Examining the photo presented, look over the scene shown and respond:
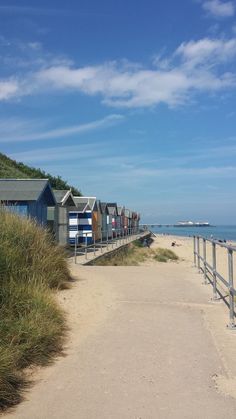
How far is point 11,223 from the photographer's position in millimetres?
9703

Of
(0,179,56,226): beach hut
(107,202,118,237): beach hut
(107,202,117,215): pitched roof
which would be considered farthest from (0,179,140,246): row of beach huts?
(107,202,117,215): pitched roof

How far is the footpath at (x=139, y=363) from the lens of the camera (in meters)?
4.62

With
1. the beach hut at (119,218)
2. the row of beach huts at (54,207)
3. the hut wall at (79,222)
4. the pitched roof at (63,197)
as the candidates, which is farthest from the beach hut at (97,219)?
the beach hut at (119,218)

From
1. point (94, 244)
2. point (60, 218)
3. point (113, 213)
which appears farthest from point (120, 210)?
point (94, 244)

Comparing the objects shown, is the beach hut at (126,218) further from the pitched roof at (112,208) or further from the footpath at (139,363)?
the footpath at (139,363)

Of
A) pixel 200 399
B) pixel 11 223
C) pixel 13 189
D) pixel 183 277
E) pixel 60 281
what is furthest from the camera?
pixel 13 189

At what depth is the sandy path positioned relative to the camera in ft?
15.2

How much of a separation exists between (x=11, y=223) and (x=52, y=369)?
439 centimetres

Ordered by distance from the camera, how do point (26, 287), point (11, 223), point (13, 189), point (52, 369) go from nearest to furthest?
point (52, 369)
point (26, 287)
point (11, 223)
point (13, 189)

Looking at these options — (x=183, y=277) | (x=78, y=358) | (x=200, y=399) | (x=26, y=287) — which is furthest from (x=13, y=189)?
(x=200, y=399)

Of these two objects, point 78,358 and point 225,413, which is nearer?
point 225,413

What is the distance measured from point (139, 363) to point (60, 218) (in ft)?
59.4

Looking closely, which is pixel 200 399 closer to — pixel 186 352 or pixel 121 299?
pixel 186 352

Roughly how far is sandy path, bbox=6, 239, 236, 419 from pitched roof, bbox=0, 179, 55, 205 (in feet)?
28.1
